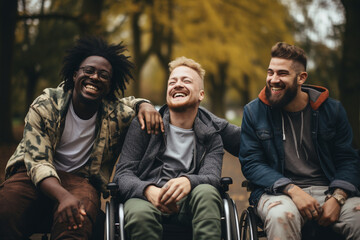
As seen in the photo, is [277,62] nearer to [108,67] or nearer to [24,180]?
[108,67]

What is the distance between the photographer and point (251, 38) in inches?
642

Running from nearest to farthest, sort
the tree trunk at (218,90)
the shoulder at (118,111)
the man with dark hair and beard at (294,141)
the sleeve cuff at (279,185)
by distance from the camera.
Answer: the sleeve cuff at (279,185)
the man with dark hair and beard at (294,141)
the shoulder at (118,111)
the tree trunk at (218,90)

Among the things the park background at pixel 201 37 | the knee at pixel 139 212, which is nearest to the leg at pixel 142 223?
the knee at pixel 139 212

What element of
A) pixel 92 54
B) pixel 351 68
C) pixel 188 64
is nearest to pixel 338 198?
pixel 188 64

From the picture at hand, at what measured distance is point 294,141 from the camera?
3.57 m

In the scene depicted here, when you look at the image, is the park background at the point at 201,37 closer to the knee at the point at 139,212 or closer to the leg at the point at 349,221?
the leg at the point at 349,221

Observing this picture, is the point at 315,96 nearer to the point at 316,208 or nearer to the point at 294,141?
the point at 294,141

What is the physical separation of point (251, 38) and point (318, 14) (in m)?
6.29

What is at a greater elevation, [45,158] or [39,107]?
[39,107]

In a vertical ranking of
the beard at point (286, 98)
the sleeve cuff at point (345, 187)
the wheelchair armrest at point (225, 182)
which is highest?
the beard at point (286, 98)

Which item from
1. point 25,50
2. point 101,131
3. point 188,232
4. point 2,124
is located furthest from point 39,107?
point 25,50

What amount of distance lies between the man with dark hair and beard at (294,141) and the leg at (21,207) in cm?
167

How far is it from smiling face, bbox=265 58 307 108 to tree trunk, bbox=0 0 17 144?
8314 millimetres

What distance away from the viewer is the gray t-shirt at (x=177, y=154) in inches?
139
